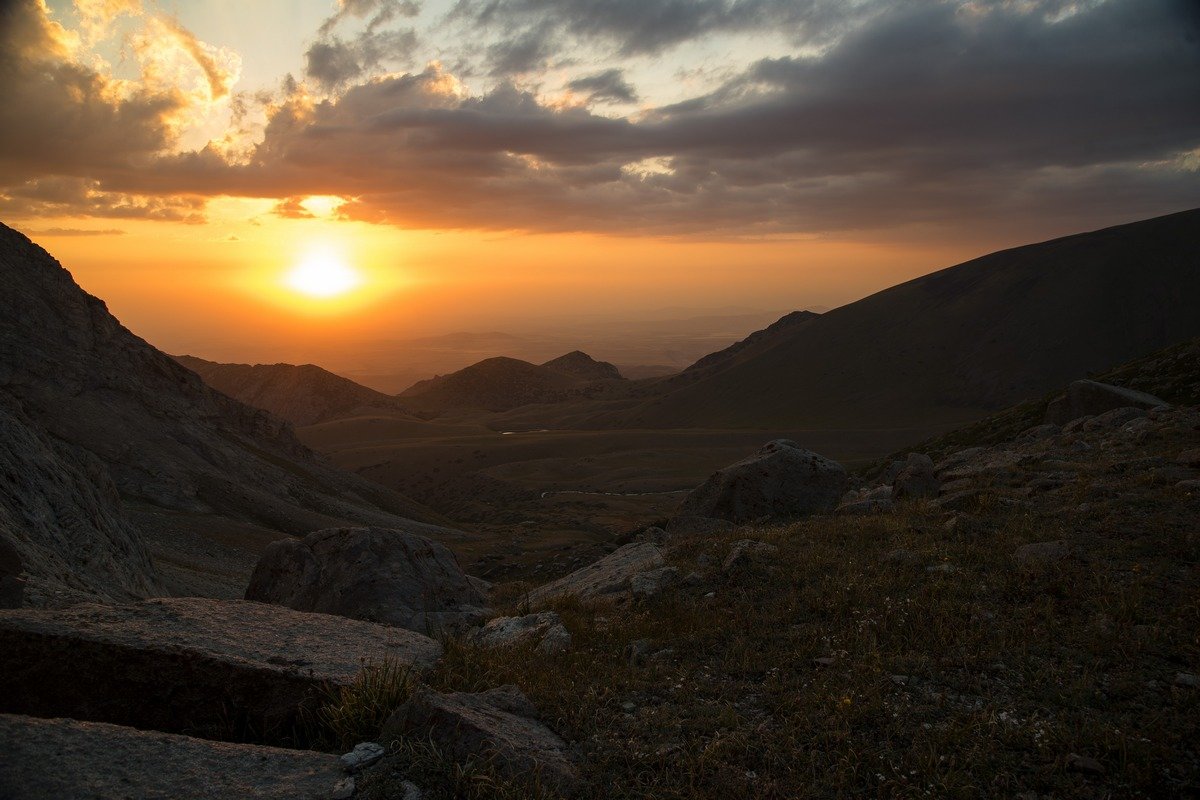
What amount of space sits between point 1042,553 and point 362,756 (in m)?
9.10

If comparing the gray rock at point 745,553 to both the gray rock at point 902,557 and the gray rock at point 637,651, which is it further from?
the gray rock at point 637,651

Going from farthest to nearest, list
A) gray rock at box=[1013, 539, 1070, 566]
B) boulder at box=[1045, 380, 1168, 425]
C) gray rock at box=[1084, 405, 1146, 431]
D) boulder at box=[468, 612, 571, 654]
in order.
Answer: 1. boulder at box=[1045, 380, 1168, 425]
2. gray rock at box=[1084, 405, 1146, 431]
3. gray rock at box=[1013, 539, 1070, 566]
4. boulder at box=[468, 612, 571, 654]

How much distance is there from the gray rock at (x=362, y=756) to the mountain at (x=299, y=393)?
16572 centimetres

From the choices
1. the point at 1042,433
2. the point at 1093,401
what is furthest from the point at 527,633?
the point at 1093,401

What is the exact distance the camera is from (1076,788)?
17.0ft

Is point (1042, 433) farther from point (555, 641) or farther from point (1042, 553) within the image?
point (555, 641)

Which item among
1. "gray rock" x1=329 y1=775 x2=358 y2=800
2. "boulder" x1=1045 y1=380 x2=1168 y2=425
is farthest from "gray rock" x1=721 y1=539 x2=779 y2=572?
"boulder" x1=1045 y1=380 x2=1168 y2=425

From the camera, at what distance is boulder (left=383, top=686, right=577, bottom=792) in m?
5.24

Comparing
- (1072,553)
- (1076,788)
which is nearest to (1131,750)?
(1076,788)

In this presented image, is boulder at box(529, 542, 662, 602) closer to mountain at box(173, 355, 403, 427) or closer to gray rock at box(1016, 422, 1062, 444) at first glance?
gray rock at box(1016, 422, 1062, 444)

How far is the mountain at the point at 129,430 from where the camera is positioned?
930 inches

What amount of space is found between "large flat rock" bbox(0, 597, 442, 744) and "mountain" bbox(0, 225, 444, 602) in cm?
1637

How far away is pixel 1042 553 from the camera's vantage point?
9.66 meters

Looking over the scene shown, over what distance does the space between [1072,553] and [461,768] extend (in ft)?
28.9
